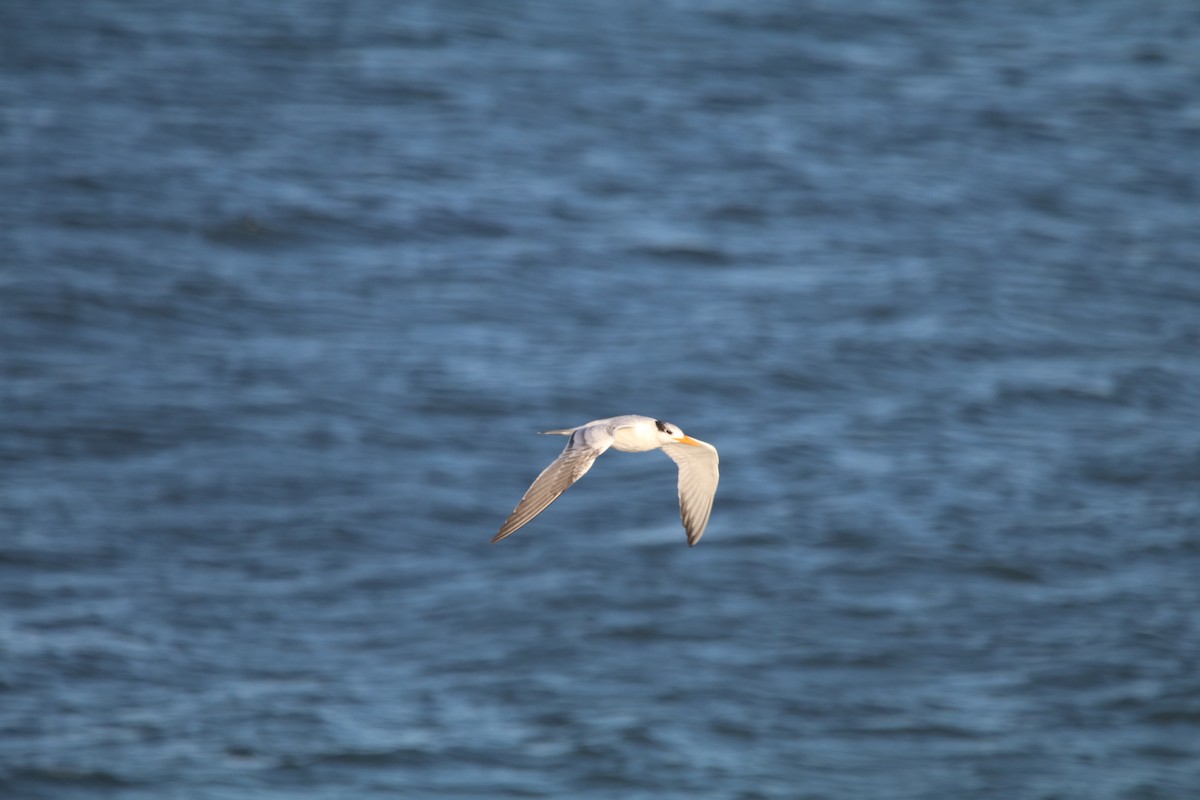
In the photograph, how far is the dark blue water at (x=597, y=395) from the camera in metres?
26.7

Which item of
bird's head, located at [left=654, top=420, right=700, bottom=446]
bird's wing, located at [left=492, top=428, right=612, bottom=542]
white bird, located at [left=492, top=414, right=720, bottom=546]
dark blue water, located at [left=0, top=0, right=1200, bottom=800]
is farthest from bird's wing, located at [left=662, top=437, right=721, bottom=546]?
dark blue water, located at [left=0, top=0, right=1200, bottom=800]

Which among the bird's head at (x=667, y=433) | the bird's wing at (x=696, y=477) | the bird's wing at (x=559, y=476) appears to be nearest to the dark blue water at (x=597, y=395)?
Answer: the bird's wing at (x=696, y=477)

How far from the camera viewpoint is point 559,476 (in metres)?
9.47

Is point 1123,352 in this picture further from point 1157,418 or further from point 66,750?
point 66,750

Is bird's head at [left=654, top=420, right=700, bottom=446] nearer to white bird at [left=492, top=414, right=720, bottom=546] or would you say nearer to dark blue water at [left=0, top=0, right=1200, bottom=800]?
white bird at [left=492, top=414, right=720, bottom=546]

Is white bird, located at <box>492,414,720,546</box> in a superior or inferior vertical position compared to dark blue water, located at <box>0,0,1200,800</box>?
superior

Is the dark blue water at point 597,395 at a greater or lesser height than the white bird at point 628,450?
lesser

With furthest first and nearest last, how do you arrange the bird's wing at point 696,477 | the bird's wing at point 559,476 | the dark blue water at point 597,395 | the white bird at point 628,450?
the dark blue water at point 597,395 < the bird's wing at point 696,477 < the white bird at point 628,450 < the bird's wing at point 559,476

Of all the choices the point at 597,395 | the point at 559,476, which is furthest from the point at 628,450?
the point at 597,395

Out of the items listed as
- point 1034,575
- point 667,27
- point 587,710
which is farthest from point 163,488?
point 667,27

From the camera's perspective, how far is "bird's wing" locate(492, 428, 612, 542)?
8.98 meters

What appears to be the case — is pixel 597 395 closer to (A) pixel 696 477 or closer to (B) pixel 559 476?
(A) pixel 696 477

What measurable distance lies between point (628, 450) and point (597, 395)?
28.0 metres

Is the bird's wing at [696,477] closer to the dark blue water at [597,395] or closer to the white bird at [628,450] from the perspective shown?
the white bird at [628,450]
